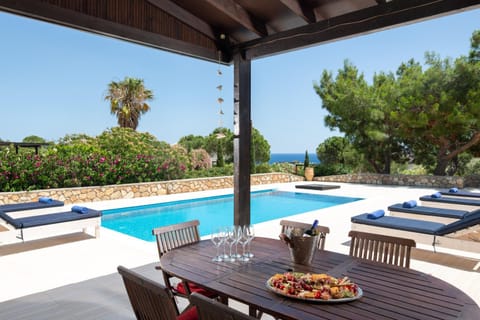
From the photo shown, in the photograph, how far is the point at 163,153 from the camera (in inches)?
468

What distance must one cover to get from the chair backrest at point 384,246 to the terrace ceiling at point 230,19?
77.3 inches

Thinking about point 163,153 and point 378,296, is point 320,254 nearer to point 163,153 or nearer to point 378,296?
point 378,296

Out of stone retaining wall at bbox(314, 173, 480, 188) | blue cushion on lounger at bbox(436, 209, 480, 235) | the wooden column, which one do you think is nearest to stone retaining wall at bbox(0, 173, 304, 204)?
stone retaining wall at bbox(314, 173, 480, 188)

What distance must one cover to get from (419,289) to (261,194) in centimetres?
1071

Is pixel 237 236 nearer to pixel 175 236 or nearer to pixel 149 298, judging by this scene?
pixel 175 236

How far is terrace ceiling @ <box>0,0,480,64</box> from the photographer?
3088 mm

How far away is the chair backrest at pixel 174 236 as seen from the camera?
255 centimetres

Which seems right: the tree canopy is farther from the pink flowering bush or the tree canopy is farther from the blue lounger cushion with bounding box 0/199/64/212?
the blue lounger cushion with bounding box 0/199/64/212

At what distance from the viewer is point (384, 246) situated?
247 centimetres

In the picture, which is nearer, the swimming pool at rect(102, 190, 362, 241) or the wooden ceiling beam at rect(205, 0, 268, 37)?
the wooden ceiling beam at rect(205, 0, 268, 37)

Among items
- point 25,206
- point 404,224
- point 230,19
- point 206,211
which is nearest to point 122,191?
point 206,211

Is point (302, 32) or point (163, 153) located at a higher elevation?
point (302, 32)

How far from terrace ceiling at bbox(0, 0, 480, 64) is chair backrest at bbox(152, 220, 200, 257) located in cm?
209

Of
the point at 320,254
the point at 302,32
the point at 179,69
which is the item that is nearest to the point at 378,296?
the point at 320,254
